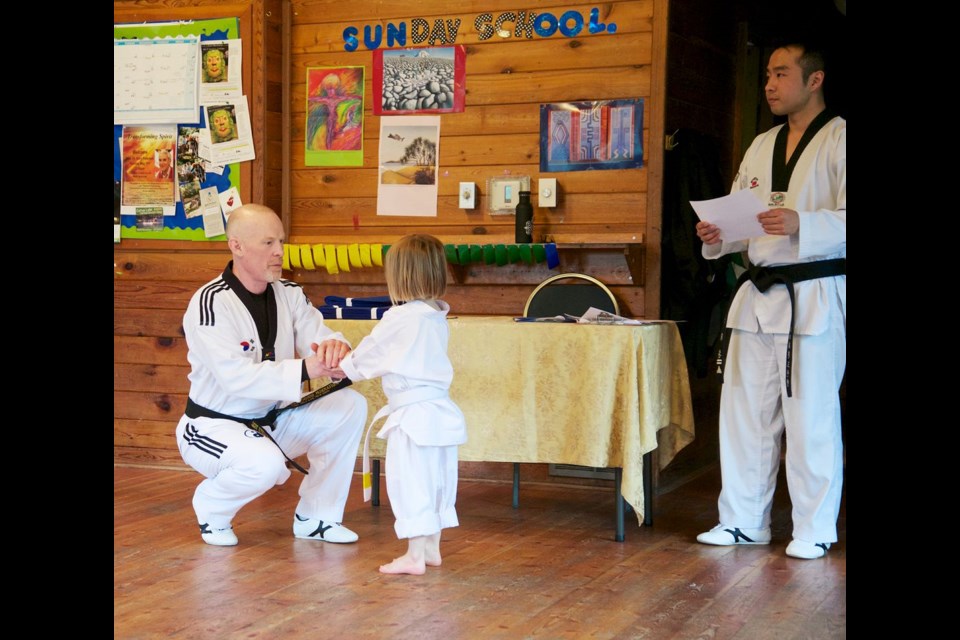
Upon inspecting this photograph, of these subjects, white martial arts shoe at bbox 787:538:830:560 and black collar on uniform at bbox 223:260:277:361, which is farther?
black collar on uniform at bbox 223:260:277:361

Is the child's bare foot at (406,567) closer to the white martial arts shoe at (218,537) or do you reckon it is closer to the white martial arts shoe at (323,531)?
the white martial arts shoe at (323,531)

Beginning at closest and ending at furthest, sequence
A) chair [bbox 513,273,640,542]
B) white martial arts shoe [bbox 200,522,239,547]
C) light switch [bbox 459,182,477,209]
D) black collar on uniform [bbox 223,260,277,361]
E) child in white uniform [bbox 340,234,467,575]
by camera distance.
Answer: child in white uniform [bbox 340,234,467,575] → white martial arts shoe [bbox 200,522,239,547] → black collar on uniform [bbox 223,260,277,361] → chair [bbox 513,273,640,542] → light switch [bbox 459,182,477,209]

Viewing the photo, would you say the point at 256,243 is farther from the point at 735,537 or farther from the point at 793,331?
the point at 735,537

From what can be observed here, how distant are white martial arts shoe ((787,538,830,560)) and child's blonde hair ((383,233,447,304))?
1.40 metres

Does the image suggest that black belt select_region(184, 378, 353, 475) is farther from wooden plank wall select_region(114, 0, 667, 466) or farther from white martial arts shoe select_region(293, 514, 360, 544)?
wooden plank wall select_region(114, 0, 667, 466)

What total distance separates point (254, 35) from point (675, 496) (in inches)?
113

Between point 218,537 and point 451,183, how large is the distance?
2022 millimetres

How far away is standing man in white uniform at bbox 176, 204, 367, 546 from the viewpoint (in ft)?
10.8

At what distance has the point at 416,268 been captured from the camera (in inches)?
120

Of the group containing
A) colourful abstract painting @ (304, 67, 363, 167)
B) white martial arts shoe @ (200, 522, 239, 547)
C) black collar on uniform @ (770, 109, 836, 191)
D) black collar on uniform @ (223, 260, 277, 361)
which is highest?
colourful abstract painting @ (304, 67, 363, 167)

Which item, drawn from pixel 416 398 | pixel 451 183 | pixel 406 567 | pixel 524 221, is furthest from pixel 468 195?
pixel 406 567

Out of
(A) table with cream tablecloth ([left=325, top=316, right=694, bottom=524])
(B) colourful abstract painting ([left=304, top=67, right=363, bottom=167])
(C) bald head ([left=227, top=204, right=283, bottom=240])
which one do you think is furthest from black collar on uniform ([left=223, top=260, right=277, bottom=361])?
(B) colourful abstract painting ([left=304, top=67, right=363, bottom=167])

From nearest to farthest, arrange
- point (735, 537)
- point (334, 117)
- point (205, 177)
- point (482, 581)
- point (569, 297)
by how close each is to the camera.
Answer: point (482, 581), point (735, 537), point (569, 297), point (334, 117), point (205, 177)
